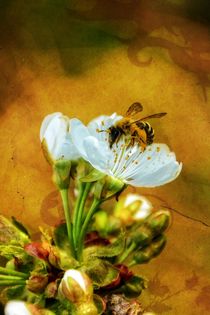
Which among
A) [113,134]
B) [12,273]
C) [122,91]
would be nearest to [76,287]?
[12,273]

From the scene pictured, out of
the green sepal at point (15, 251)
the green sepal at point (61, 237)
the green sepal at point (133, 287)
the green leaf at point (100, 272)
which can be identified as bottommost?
the green sepal at point (133, 287)

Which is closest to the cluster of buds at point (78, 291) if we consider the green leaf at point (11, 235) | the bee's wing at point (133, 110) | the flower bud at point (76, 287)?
the flower bud at point (76, 287)

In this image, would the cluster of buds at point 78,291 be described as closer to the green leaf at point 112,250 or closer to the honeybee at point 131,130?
the green leaf at point 112,250

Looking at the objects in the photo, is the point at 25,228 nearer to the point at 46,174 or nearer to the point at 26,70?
the point at 46,174

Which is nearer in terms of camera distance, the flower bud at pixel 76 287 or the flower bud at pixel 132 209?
the flower bud at pixel 76 287

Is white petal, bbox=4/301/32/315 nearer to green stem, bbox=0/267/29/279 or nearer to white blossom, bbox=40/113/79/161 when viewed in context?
green stem, bbox=0/267/29/279

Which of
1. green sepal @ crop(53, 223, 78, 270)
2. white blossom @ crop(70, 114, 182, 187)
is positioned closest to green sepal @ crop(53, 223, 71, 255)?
green sepal @ crop(53, 223, 78, 270)

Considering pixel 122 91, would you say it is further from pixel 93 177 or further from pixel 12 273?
pixel 12 273

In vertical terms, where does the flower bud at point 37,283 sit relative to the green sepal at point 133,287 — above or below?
above

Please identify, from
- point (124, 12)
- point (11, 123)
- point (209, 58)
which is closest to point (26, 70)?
point (11, 123)
